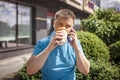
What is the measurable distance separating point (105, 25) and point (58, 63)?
9.43 m

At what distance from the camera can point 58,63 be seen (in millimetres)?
2922

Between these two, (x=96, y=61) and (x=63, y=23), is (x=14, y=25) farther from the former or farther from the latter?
(x=63, y=23)

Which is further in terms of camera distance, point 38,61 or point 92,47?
point 92,47

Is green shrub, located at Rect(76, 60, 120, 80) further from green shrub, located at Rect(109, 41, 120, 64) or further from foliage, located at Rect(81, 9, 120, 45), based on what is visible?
foliage, located at Rect(81, 9, 120, 45)

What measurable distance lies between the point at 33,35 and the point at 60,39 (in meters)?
16.4

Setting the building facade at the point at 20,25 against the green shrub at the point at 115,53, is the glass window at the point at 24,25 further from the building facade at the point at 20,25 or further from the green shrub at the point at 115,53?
the green shrub at the point at 115,53

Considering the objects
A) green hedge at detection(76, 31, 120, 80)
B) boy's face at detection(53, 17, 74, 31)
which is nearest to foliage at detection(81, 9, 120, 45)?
green hedge at detection(76, 31, 120, 80)

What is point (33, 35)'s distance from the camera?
1895cm

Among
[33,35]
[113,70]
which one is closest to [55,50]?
[113,70]

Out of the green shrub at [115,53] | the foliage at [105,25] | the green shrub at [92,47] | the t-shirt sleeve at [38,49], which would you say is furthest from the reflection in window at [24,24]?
the t-shirt sleeve at [38,49]

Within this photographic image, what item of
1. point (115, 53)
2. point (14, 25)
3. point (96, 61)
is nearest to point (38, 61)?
point (96, 61)

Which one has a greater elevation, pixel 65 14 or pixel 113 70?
pixel 65 14

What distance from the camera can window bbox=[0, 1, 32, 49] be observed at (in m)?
14.5

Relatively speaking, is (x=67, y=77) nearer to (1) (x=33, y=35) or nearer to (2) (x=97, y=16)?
(2) (x=97, y=16)
